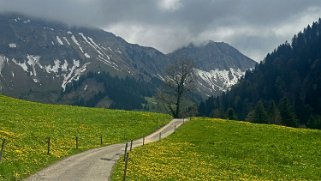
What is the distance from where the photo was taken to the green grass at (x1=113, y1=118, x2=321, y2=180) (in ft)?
121

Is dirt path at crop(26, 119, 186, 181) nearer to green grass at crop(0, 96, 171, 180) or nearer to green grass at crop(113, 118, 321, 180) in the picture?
green grass at crop(0, 96, 171, 180)

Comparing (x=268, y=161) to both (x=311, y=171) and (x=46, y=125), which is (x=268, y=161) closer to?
(x=311, y=171)

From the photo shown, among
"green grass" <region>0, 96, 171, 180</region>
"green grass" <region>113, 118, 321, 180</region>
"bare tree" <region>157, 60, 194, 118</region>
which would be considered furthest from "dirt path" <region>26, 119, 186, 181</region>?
"bare tree" <region>157, 60, 194, 118</region>

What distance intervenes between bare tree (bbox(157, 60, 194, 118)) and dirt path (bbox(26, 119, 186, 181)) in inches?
2239

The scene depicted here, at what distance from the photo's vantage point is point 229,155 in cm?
5009

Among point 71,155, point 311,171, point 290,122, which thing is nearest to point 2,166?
point 71,155

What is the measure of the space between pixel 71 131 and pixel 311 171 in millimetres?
29803

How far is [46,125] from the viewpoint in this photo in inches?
2301

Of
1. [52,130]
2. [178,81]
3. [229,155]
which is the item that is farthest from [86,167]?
[178,81]

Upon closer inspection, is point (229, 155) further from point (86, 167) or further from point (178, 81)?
point (178, 81)

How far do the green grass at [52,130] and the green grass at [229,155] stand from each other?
19.8 feet

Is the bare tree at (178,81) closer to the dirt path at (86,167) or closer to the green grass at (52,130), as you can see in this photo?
the green grass at (52,130)

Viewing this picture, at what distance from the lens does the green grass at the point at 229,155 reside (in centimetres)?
3703

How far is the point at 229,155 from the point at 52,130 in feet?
69.8
